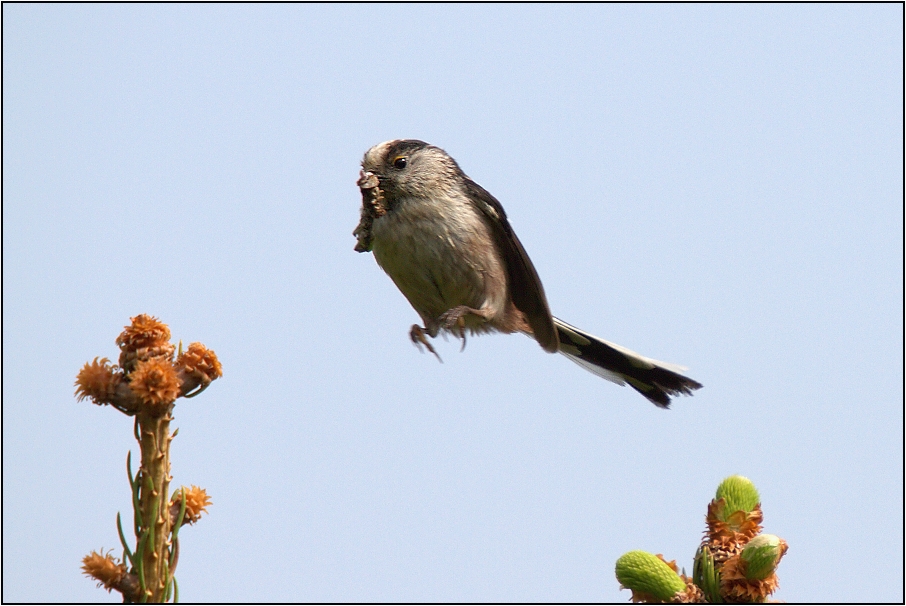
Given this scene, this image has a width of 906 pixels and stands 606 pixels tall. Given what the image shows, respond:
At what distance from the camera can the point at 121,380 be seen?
2172 mm

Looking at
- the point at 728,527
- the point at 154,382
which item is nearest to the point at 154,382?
the point at 154,382

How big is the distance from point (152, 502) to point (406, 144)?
121 inches

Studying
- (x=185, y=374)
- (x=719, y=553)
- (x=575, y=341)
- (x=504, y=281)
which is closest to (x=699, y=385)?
(x=575, y=341)

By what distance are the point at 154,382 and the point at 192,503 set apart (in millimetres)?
339

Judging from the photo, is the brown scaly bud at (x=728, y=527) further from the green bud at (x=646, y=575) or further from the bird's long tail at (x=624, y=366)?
the bird's long tail at (x=624, y=366)

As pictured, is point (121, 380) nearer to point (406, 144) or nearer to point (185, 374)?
point (185, 374)

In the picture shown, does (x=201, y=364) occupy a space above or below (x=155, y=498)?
above

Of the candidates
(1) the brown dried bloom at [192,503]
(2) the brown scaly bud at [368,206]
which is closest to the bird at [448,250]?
(2) the brown scaly bud at [368,206]

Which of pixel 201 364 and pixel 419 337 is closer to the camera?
pixel 201 364

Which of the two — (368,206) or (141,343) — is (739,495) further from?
(368,206)

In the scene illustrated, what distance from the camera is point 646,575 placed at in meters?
2.10

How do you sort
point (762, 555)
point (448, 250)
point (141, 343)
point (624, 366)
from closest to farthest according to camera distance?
point (762, 555)
point (141, 343)
point (448, 250)
point (624, 366)

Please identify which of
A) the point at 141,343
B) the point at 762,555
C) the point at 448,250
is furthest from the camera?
the point at 448,250

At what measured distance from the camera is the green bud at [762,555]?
81.5 inches
